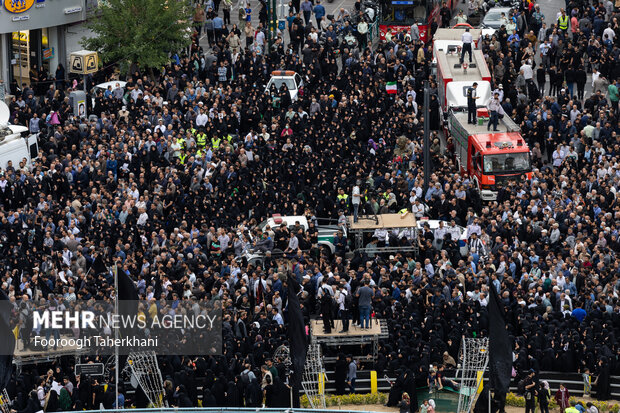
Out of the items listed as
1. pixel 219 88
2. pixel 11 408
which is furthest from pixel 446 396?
pixel 219 88

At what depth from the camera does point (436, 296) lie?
3897cm

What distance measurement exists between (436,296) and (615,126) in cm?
1310

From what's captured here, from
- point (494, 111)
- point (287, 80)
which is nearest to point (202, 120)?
point (287, 80)

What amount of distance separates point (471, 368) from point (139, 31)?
76.0ft

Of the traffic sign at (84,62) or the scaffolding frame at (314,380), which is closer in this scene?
the scaffolding frame at (314,380)

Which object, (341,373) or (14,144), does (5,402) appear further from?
(14,144)

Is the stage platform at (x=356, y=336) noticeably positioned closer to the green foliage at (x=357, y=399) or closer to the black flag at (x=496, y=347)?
the green foliage at (x=357, y=399)

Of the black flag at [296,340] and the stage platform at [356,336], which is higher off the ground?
the black flag at [296,340]

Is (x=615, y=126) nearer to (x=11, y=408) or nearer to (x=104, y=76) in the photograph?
(x=104, y=76)

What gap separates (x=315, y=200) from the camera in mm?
45562

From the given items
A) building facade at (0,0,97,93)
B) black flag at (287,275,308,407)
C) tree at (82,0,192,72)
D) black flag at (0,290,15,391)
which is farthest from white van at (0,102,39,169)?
black flag at (287,275,308,407)

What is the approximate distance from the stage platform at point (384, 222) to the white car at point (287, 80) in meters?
10.0

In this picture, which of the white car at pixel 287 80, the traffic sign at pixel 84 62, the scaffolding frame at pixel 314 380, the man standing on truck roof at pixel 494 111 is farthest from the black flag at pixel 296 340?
the traffic sign at pixel 84 62

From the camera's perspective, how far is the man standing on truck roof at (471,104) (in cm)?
4867
